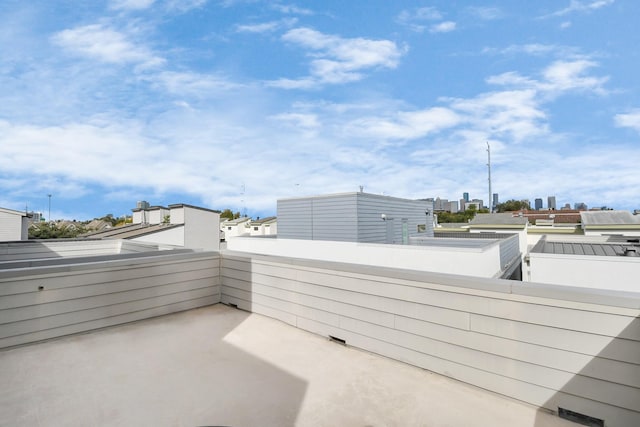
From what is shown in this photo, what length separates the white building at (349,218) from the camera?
34.6 feet

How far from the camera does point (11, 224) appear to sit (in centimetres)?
1064

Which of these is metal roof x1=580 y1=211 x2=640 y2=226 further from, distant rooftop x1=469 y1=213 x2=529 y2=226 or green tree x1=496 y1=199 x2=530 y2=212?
green tree x1=496 y1=199 x2=530 y2=212

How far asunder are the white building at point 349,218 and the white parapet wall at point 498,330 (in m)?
7.64

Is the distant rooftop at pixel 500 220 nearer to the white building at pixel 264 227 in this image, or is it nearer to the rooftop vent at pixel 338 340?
the rooftop vent at pixel 338 340

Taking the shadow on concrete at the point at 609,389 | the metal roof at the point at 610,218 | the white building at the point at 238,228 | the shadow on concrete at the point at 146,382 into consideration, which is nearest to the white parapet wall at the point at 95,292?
the shadow on concrete at the point at 146,382

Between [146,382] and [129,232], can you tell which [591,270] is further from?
[129,232]

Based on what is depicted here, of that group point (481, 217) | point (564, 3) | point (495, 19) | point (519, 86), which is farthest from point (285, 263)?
point (481, 217)

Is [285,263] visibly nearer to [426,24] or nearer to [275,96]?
[426,24]

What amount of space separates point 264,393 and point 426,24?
9389mm

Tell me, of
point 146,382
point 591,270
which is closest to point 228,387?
point 146,382

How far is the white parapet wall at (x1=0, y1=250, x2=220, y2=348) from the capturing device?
2645 mm

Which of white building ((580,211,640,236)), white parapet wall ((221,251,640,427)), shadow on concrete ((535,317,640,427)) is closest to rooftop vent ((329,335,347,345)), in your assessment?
white parapet wall ((221,251,640,427))

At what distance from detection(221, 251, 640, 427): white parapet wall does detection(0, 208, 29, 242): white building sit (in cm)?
1357

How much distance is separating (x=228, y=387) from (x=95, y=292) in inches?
81.0
